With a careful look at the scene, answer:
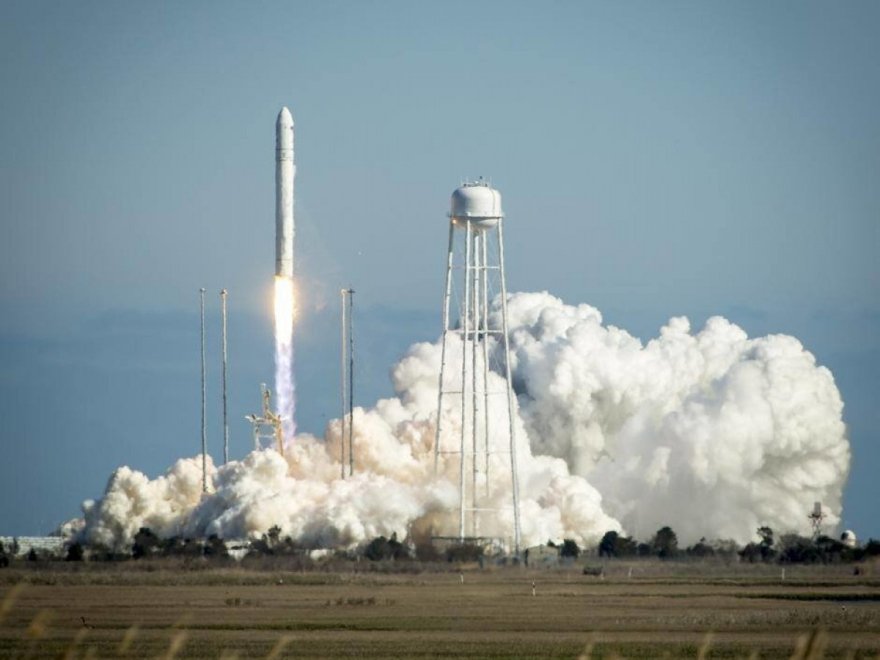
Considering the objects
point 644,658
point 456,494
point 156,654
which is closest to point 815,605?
point 644,658

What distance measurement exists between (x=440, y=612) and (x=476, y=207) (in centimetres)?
2967

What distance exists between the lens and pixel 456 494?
276 feet

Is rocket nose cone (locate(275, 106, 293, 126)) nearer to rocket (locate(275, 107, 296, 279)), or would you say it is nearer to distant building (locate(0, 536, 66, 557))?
rocket (locate(275, 107, 296, 279))

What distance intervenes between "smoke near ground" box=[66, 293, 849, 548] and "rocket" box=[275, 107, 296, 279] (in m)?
9.48

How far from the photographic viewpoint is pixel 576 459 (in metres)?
97.1

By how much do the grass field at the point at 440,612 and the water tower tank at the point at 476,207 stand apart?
13697 millimetres

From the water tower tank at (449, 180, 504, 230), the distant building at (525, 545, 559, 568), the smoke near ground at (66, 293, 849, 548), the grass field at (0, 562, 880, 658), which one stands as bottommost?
the grass field at (0, 562, 880, 658)

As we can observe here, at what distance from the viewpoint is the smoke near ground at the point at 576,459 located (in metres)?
83.7

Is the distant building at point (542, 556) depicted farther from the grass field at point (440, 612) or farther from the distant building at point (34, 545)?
the distant building at point (34, 545)

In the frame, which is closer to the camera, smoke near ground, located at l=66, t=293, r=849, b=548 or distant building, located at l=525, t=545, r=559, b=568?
distant building, located at l=525, t=545, r=559, b=568

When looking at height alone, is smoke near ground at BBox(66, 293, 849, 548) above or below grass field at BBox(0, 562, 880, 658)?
above

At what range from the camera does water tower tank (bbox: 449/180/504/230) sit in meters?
79.6

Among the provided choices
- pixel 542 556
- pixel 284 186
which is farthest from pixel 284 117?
pixel 542 556

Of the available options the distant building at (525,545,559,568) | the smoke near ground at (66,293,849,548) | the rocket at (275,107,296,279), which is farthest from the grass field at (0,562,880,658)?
the rocket at (275,107,296,279)
